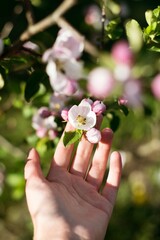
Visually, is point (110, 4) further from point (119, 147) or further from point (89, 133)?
point (119, 147)

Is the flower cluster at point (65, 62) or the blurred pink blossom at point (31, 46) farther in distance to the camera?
the blurred pink blossom at point (31, 46)

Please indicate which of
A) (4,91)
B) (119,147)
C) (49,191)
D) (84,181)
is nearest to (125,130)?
(119,147)

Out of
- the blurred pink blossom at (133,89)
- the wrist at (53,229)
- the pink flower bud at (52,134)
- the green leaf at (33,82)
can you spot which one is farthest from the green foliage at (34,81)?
the blurred pink blossom at (133,89)

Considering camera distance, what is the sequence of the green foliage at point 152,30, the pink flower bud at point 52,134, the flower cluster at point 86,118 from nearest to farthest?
the green foliage at point 152,30 < the flower cluster at point 86,118 < the pink flower bud at point 52,134

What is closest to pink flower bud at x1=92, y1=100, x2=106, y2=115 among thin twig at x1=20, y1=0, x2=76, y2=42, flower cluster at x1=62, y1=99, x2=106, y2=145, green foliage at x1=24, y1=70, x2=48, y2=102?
flower cluster at x1=62, y1=99, x2=106, y2=145

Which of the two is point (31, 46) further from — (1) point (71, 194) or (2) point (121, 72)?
(2) point (121, 72)

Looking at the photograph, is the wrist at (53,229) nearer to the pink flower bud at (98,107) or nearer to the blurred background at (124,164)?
the pink flower bud at (98,107)

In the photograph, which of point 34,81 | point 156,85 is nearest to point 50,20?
point 34,81

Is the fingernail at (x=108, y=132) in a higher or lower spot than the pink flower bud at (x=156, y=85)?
lower

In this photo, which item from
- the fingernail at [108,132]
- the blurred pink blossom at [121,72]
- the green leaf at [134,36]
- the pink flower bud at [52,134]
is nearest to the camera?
the blurred pink blossom at [121,72]
